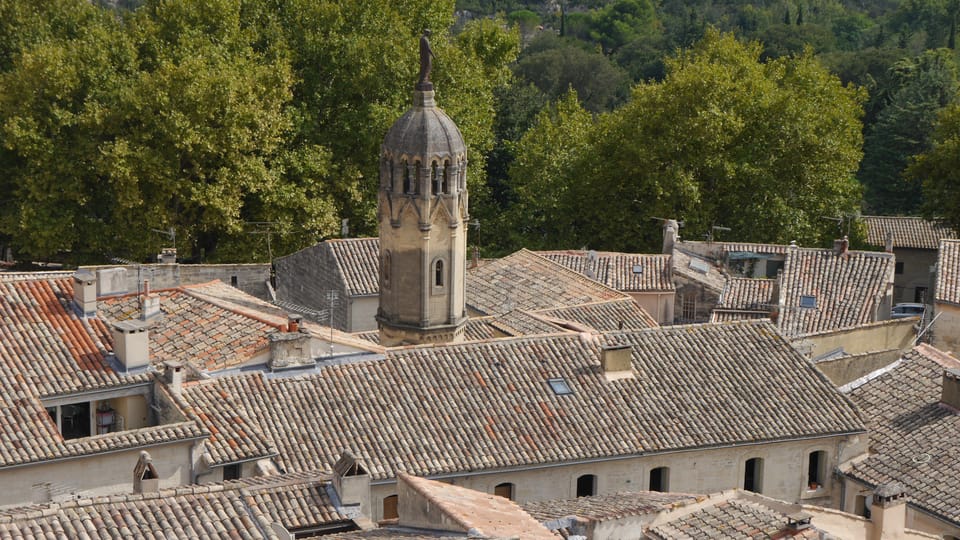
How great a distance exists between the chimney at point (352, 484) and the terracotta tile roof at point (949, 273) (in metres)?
28.4

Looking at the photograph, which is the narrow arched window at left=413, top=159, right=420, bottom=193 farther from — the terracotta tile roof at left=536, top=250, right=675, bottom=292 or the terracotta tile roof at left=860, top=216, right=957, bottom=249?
the terracotta tile roof at left=860, top=216, right=957, bottom=249

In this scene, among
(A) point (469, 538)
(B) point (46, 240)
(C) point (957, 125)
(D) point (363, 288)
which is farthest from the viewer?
(C) point (957, 125)

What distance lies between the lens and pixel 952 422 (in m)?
40.4

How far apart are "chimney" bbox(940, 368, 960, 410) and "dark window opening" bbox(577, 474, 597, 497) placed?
9.93 m

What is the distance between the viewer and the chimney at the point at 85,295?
3706 centimetres

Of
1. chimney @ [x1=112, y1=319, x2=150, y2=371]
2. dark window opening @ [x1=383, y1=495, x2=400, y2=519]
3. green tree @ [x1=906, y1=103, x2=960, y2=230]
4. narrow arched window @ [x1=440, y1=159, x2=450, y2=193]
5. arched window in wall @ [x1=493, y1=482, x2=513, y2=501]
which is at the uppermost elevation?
green tree @ [x1=906, y1=103, x2=960, y2=230]

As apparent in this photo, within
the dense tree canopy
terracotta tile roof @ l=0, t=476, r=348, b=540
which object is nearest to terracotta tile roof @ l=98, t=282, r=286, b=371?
terracotta tile roof @ l=0, t=476, r=348, b=540

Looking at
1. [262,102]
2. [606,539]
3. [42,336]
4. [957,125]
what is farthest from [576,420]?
[957,125]

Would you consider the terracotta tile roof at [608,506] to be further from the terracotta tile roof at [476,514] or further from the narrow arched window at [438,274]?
the narrow arched window at [438,274]

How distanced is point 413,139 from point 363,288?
11842mm

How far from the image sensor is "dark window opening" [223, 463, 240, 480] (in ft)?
114

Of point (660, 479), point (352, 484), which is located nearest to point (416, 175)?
point (660, 479)

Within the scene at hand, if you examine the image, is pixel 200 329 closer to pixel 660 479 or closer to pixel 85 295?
pixel 85 295

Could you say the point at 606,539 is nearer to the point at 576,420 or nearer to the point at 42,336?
the point at 576,420
